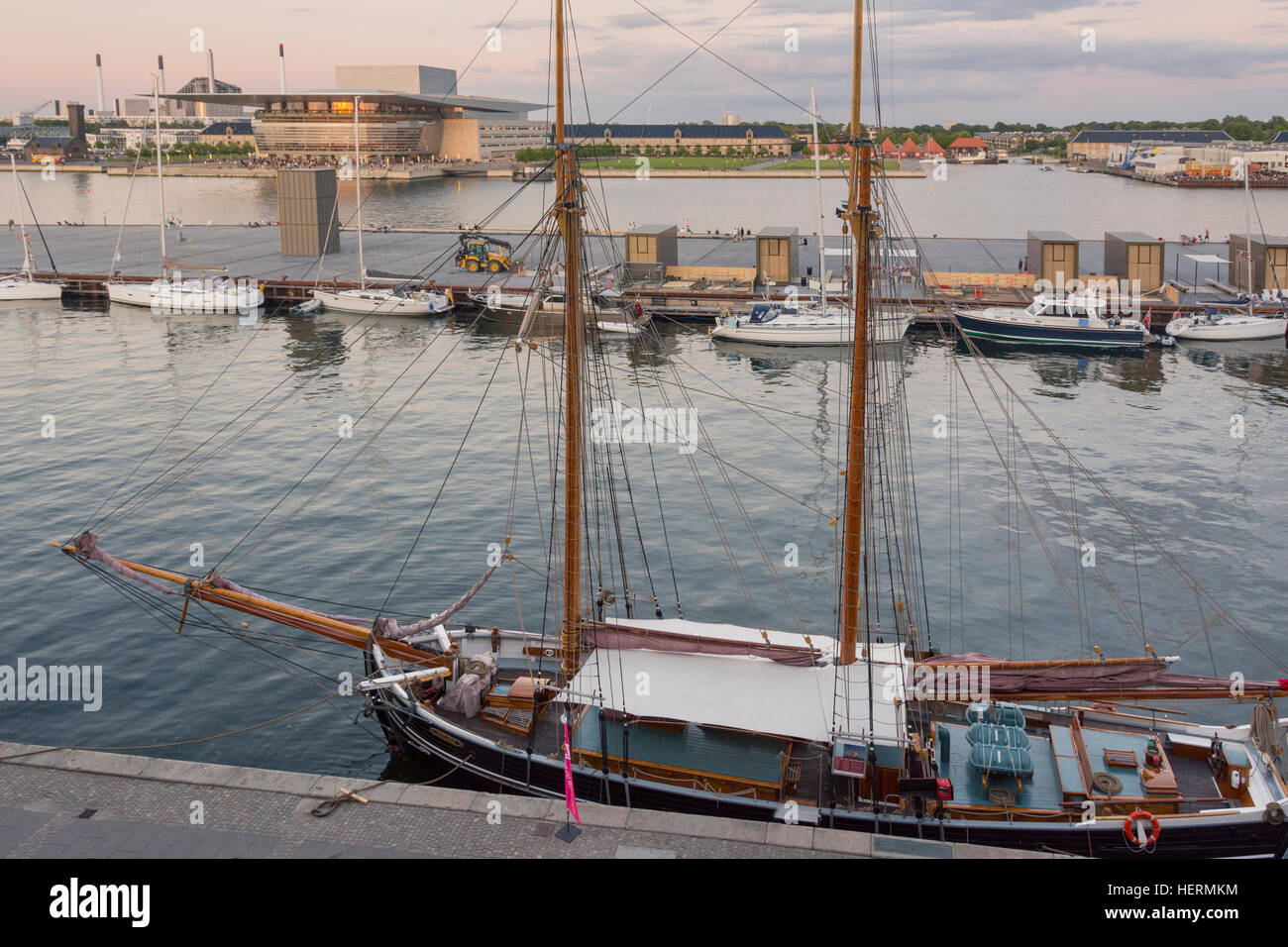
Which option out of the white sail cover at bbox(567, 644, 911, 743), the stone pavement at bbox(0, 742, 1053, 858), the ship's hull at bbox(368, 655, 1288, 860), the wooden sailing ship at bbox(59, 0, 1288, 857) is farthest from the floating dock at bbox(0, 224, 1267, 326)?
the stone pavement at bbox(0, 742, 1053, 858)

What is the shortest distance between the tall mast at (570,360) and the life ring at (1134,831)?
377 inches

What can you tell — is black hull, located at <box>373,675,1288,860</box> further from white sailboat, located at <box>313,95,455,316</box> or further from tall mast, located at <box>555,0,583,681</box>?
white sailboat, located at <box>313,95,455,316</box>

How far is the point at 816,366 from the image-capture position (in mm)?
61500

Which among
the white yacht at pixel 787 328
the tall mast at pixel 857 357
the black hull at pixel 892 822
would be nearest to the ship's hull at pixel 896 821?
the black hull at pixel 892 822

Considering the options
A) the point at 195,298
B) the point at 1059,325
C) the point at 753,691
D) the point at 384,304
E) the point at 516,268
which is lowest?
the point at 753,691

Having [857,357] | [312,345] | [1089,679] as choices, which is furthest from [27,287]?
[1089,679]

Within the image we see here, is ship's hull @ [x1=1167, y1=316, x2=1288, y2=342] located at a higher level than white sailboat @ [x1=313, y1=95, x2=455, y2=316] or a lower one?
lower

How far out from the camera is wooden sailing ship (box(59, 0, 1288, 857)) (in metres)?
18.4

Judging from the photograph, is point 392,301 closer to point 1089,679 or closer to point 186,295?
point 186,295

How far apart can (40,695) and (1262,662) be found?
28.6 metres

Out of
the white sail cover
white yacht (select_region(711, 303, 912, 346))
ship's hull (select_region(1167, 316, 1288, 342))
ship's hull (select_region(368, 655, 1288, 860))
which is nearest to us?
ship's hull (select_region(368, 655, 1288, 860))

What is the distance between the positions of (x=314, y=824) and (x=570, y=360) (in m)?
9.07

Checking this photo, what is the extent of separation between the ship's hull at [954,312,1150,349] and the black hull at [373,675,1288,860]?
49035mm

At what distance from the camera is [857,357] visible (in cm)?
2038
